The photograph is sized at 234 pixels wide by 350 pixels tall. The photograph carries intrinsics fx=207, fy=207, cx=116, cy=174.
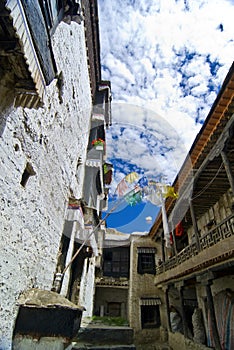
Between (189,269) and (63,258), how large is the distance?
5069 mm

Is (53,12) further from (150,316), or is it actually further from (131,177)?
(150,316)


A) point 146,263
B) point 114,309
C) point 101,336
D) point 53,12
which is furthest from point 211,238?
point 114,309

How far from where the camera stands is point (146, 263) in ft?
54.3

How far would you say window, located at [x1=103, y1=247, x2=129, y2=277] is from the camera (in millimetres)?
19803

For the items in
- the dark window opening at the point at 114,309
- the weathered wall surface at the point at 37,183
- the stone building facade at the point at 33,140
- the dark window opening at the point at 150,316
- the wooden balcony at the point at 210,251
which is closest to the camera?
the stone building facade at the point at 33,140

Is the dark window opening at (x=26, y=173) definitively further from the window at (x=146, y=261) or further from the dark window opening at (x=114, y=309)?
the dark window opening at (x=114, y=309)

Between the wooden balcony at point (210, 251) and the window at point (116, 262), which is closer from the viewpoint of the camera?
the wooden balcony at point (210, 251)

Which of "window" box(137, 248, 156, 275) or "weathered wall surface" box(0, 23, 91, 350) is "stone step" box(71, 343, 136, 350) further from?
"weathered wall surface" box(0, 23, 91, 350)

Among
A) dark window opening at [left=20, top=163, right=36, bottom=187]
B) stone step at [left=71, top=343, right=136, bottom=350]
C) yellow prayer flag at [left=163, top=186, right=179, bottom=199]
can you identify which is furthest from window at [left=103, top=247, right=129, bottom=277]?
dark window opening at [left=20, top=163, right=36, bottom=187]

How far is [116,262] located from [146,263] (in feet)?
15.3

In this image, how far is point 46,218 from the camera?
5.07 meters

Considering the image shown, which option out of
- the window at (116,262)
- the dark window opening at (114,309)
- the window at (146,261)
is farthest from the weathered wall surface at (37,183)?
the dark window opening at (114,309)

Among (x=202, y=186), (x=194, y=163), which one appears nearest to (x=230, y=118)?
(x=194, y=163)

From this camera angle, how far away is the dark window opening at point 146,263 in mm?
16125
